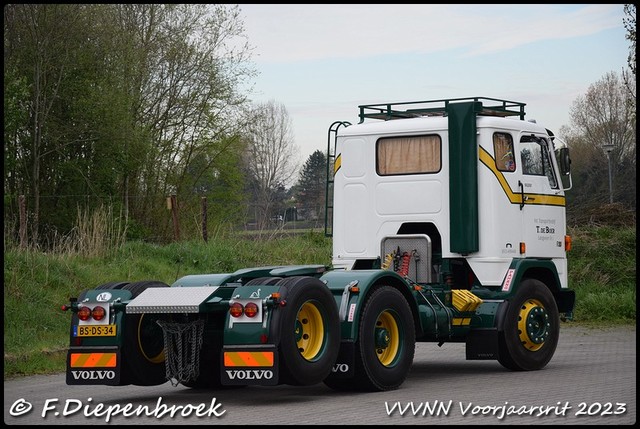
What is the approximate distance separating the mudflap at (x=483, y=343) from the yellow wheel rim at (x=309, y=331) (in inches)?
135

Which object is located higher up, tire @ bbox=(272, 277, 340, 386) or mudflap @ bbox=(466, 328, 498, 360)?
tire @ bbox=(272, 277, 340, 386)

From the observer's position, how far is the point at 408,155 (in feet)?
49.1

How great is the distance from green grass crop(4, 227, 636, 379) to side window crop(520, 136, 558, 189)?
7.00 meters

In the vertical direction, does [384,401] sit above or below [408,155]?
below

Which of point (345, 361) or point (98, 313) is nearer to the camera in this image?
point (98, 313)

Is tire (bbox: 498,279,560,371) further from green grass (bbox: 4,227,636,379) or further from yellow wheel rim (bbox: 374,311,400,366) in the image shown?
green grass (bbox: 4,227,636,379)

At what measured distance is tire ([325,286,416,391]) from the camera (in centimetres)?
1196

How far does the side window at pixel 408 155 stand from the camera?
1485 centimetres

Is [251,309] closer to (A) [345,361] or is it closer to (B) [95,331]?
(A) [345,361]

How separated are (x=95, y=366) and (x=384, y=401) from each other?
2.95m

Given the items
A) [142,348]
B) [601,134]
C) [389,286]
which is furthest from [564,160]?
[601,134]

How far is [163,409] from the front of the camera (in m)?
11.0

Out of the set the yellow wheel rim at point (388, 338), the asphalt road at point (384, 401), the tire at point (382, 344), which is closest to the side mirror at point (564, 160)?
the asphalt road at point (384, 401)

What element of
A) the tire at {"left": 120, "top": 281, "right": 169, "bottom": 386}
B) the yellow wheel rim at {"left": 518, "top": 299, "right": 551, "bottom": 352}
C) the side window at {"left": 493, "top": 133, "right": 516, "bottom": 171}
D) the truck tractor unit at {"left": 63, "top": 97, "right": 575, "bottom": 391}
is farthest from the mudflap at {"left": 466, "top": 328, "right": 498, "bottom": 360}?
the tire at {"left": 120, "top": 281, "right": 169, "bottom": 386}
